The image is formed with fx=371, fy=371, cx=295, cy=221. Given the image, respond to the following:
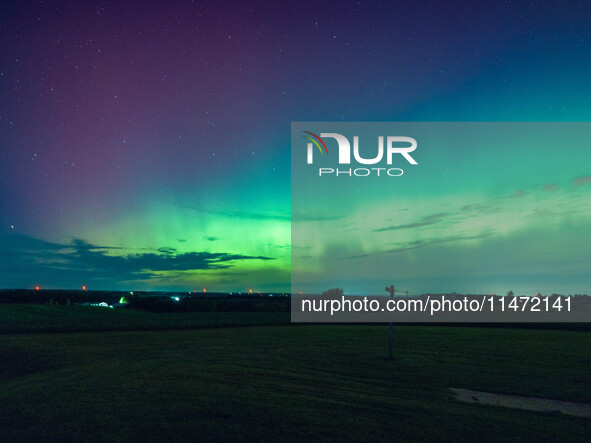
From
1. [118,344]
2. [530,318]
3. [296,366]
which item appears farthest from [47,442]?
[530,318]

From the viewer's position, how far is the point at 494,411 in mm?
10859

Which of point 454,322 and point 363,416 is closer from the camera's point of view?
point 363,416

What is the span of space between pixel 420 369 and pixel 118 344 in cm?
2199

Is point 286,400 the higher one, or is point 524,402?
point 286,400

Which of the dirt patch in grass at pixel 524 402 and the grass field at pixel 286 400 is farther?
the dirt patch in grass at pixel 524 402

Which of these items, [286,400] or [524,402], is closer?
[286,400]

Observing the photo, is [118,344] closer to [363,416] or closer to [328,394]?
[328,394]

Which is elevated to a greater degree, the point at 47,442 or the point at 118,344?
the point at 47,442

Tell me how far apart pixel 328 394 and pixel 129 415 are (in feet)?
18.7

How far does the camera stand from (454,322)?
5100 centimetres

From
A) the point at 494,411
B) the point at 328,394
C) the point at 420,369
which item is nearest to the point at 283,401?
the point at 328,394

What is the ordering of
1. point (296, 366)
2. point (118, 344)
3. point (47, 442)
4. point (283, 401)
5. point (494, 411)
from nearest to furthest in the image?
1. point (47, 442)
2. point (283, 401)
3. point (494, 411)
4. point (296, 366)
5. point (118, 344)

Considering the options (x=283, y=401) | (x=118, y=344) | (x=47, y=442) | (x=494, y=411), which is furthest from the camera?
(x=118, y=344)

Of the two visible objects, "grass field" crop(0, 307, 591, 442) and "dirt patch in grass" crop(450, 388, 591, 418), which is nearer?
"grass field" crop(0, 307, 591, 442)
